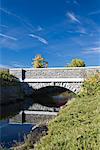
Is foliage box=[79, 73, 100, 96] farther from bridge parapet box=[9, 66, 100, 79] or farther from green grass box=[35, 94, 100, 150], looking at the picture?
bridge parapet box=[9, 66, 100, 79]

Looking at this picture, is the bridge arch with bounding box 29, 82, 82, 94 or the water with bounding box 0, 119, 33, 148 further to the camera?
the bridge arch with bounding box 29, 82, 82, 94

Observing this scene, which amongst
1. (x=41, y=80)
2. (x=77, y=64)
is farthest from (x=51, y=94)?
(x=77, y=64)

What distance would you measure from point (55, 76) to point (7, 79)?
5.07m

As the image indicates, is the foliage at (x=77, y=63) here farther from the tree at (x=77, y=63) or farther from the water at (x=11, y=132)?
the water at (x=11, y=132)

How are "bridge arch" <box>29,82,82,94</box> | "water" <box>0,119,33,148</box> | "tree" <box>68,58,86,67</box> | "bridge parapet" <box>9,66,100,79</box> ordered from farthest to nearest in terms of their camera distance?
1. "tree" <box>68,58,86,67</box>
2. "bridge arch" <box>29,82,82,94</box>
3. "bridge parapet" <box>9,66,100,79</box>
4. "water" <box>0,119,33,148</box>

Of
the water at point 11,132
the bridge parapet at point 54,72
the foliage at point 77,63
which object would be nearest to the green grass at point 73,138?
the water at point 11,132

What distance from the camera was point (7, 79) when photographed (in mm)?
30141

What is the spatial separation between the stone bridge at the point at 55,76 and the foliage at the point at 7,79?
1021mm

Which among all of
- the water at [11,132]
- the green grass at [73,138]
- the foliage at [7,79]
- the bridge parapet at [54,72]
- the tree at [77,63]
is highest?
the tree at [77,63]

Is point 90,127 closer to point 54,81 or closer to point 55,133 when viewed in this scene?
point 55,133

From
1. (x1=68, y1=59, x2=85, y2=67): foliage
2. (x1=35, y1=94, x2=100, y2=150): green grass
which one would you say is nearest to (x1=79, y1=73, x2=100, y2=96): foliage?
(x1=35, y1=94, x2=100, y2=150): green grass

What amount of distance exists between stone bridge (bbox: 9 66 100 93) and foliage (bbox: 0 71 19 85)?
102 cm

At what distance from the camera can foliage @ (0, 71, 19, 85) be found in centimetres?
2873

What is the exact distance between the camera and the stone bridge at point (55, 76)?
31.4 metres
